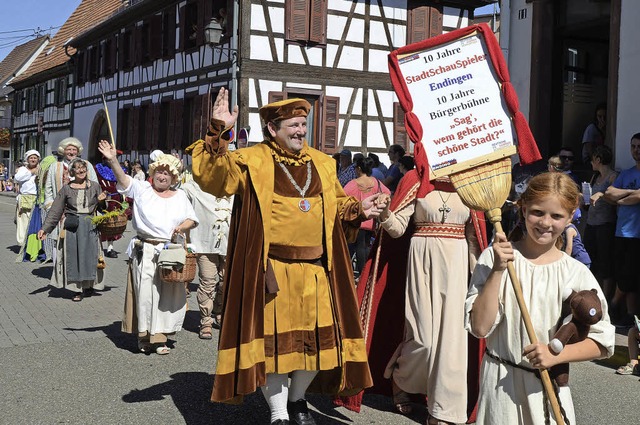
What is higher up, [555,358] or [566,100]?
[566,100]

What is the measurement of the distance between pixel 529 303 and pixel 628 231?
19.1 ft

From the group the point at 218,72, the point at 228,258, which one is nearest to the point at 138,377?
the point at 228,258

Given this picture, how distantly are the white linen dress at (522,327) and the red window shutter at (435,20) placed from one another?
21.4 m

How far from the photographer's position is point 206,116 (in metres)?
23.1

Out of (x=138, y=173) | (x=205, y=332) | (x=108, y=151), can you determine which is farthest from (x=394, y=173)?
(x=138, y=173)

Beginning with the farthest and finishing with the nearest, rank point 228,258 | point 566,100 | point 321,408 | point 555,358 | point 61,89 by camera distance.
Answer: point 61,89 → point 566,100 → point 321,408 → point 228,258 → point 555,358

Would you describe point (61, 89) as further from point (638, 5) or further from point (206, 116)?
point (638, 5)

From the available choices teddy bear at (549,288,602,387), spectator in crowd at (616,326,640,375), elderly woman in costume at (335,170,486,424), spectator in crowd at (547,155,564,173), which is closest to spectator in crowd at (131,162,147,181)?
spectator in crowd at (547,155,564,173)

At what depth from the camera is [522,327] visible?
3102mm

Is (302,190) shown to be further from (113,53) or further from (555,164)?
(113,53)

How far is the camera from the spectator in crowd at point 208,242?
313 inches

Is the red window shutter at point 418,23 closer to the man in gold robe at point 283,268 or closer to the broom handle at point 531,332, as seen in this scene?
the man in gold robe at point 283,268

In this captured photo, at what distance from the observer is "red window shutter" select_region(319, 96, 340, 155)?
73.2 ft

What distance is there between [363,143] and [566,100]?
11153 mm
